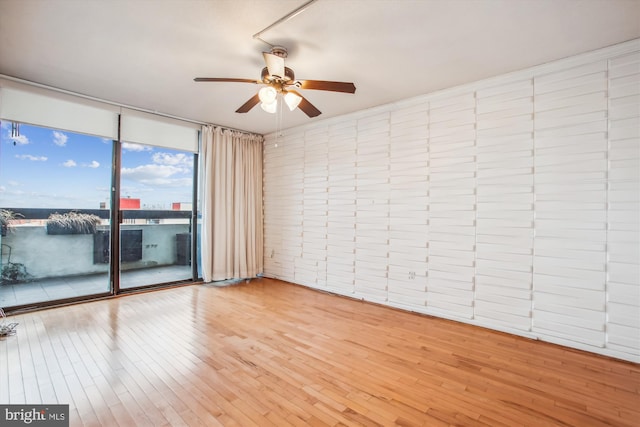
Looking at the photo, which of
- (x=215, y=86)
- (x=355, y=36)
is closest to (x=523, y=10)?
(x=355, y=36)

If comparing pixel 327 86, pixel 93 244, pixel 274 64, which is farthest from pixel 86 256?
pixel 327 86

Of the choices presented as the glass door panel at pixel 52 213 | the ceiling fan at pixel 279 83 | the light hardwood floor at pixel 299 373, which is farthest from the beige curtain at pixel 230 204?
the ceiling fan at pixel 279 83

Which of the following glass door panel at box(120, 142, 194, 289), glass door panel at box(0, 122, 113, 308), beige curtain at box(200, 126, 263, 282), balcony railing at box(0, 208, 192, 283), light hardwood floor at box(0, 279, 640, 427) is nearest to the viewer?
light hardwood floor at box(0, 279, 640, 427)

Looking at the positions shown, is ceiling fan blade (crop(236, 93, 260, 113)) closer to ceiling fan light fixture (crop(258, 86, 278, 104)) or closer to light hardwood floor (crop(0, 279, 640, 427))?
ceiling fan light fixture (crop(258, 86, 278, 104))

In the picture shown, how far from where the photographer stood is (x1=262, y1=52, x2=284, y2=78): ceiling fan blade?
2.38 metres

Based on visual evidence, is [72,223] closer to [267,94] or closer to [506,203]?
[267,94]

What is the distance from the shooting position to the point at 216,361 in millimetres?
2486

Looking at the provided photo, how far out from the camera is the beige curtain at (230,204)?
5055mm

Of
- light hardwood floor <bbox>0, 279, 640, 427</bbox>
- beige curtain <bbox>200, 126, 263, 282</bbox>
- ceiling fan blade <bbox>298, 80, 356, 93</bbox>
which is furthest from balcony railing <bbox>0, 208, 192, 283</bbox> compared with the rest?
ceiling fan blade <bbox>298, 80, 356, 93</bbox>

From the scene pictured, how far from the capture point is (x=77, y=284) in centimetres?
430

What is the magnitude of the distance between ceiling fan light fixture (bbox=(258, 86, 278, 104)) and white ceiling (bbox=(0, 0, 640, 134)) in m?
0.43

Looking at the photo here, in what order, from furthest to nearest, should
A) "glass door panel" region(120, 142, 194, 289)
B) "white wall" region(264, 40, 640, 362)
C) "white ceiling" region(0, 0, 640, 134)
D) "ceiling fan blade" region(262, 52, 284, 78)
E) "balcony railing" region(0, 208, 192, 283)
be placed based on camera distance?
"glass door panel" region(120, 142, 194, 289) → "balcony railing" region(0, 208, 192, 283) → "white wall" region(264, 40, 640, 362) → "ceiling fan blade" region(262, 52, 284, 78) → "white ceiling" region(0, 0, 640, 134)

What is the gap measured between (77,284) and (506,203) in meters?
5.91

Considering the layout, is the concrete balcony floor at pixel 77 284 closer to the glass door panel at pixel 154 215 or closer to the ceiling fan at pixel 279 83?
the glass door panel at pixel 154 215
